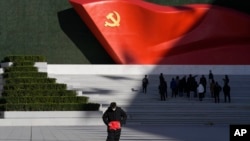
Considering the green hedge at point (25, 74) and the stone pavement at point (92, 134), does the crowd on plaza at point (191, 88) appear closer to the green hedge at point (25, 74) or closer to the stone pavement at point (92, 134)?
the green hedge at point (25, 74)

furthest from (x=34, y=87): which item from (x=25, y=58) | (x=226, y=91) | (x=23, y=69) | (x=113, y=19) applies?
(x=113, y=19)

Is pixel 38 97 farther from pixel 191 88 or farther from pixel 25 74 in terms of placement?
pixel 191 88

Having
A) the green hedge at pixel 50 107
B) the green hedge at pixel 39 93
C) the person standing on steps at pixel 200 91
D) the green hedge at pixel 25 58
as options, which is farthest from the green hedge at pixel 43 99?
the green hedge at pixel 25 58

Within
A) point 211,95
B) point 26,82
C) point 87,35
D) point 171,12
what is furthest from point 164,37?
point 26,82

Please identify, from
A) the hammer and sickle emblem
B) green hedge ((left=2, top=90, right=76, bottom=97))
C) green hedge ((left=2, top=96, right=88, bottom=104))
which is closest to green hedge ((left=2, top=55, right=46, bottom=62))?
the hammer and sickle emblem

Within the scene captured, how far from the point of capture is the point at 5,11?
34.5m

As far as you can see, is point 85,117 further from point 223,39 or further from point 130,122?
point 223,39

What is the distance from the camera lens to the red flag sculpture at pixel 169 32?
3200 centimetres

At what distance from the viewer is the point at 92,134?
50.5 feet

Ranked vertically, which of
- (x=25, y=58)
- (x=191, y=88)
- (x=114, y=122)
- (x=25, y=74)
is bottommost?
(x=114, y=122)

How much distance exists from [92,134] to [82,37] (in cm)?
1929

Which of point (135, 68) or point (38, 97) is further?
point (135, 68)

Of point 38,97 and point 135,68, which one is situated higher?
point 135,68

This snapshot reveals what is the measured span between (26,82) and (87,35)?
12.7 m
